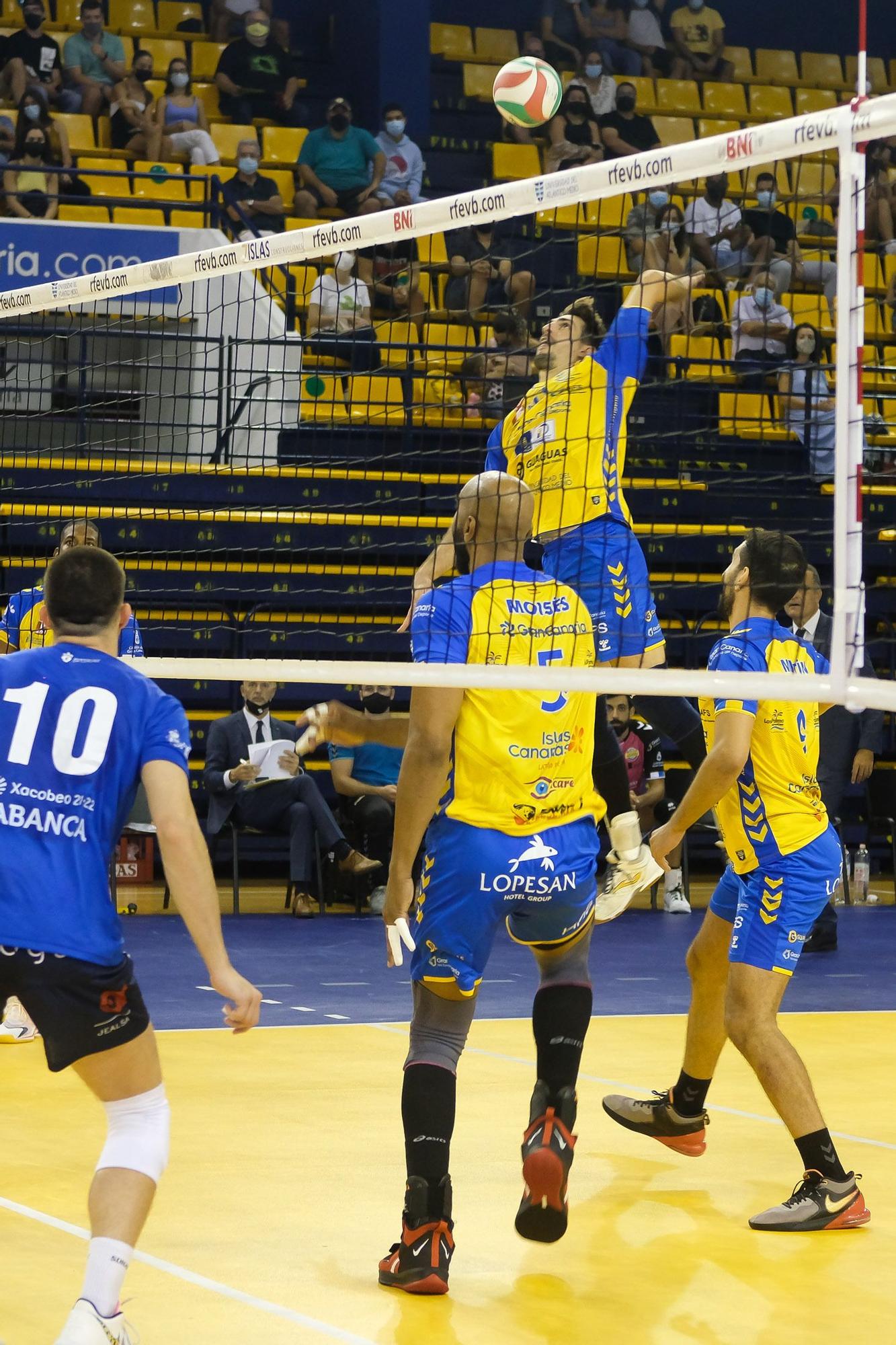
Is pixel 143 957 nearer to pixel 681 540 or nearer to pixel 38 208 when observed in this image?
pixel 681 540

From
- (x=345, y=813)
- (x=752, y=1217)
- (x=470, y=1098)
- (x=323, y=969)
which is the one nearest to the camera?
(x=752, y=1217)

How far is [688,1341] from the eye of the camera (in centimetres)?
434

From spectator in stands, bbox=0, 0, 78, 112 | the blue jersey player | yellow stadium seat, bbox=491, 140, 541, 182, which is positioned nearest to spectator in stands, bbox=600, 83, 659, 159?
yellow stadium seat, bbox=491, 140, 541, 182

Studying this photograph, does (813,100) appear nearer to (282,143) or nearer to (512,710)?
(282,143)

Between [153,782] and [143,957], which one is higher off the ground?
[153,782]

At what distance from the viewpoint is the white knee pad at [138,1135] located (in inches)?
156

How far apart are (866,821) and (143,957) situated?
20.3ft

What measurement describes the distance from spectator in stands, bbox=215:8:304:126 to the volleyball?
30.3ft

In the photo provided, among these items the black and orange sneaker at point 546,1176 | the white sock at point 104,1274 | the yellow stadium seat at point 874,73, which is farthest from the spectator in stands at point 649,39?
the white sock at point 104,1274

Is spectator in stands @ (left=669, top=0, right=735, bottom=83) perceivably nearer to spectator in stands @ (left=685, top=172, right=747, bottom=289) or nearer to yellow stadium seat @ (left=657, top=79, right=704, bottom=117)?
yellow stadium seat @ (left=657, top=79, right=704, bottom=117)

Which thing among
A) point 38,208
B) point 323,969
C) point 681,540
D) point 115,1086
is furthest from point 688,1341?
point 38,208

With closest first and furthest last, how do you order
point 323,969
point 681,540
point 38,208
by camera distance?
1. point 323,969
2. point 681,540
3. point 38,208

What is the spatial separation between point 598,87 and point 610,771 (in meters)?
13.6

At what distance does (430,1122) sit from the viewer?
480 cm
